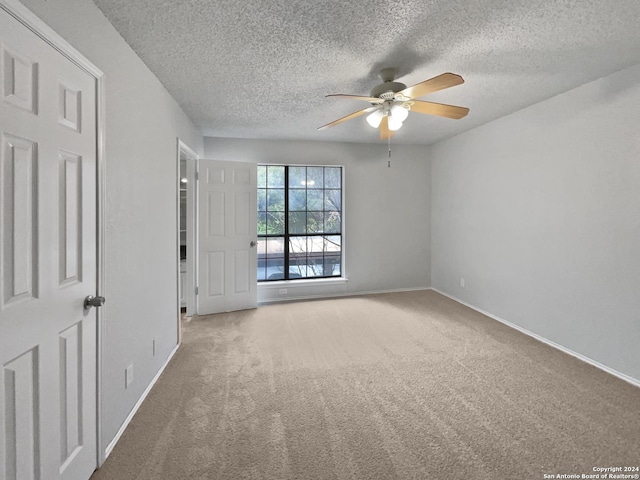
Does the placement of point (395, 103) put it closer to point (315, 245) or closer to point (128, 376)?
point (128, 376)

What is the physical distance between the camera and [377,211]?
16.7 feet

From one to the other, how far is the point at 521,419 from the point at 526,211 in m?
2.23

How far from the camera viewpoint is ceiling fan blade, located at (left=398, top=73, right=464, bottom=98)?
189 centimetres

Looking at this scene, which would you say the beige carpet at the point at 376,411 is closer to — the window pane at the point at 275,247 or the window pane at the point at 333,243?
the window pane at the point at 275,247

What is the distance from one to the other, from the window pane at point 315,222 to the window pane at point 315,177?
46 centimetres

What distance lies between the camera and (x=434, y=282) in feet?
17.3

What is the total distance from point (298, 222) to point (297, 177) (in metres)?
0.71

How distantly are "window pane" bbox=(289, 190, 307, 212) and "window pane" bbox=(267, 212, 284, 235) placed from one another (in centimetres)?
22

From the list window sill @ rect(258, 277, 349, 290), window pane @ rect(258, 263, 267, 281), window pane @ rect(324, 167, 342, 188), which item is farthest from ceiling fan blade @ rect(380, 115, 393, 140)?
window pane @ rect(258, 263, 267, 281)

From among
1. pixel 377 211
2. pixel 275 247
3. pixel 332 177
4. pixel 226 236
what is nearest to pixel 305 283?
pixel 275 247

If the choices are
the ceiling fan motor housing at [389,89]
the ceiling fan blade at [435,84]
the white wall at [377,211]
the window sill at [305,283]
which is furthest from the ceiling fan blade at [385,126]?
the window sill at [305,283]

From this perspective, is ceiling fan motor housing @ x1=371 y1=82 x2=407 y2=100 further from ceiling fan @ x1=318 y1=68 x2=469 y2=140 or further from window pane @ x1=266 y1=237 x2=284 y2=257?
window pane @ x1=266 y1=237 x2=284 y2=257

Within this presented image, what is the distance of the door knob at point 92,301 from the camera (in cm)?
149

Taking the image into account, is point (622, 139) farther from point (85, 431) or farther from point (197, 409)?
point (85, 431)
